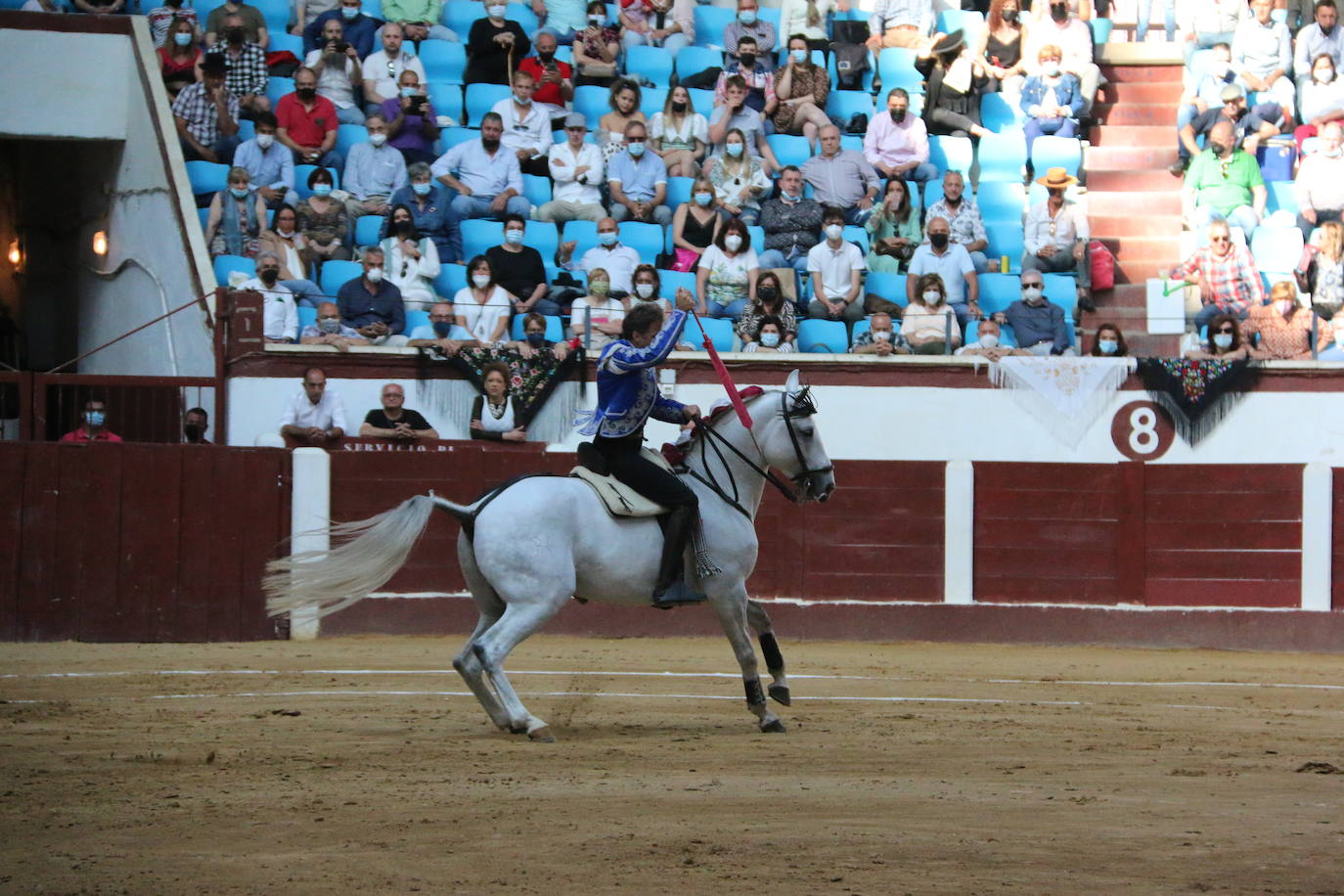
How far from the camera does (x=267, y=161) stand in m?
14.1

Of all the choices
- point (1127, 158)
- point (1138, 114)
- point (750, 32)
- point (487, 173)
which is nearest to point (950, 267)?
point (750, 32)

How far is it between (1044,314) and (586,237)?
155 inches

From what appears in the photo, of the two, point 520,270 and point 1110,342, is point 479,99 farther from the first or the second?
point 1110,342

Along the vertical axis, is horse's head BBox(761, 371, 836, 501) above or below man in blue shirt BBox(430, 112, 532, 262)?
below

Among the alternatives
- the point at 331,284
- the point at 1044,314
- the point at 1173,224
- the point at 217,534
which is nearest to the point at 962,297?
the point at 1044,314

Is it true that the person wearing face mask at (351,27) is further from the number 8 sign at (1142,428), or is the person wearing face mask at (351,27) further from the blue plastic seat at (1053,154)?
the number 8 sign at (1142,428)

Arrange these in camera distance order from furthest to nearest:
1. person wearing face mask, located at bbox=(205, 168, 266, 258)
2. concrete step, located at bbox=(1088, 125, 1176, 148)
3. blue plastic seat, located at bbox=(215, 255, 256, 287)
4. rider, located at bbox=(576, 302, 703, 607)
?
1. concrete step, located at bbox=(1088, 125, 1176, 148)
2. person wearing face mask, located at bbox=(205, 168, 266, 258)
3. blue plastic seat, located at bbox=(215, 255, 256, 287)
4. rider, located at bbox=(576, 302, 703, 607)

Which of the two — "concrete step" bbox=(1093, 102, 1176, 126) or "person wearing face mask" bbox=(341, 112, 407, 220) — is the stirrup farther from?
"concrete step" bbox=(1093, 102, 1176, 126)

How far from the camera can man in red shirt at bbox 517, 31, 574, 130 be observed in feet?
51.5

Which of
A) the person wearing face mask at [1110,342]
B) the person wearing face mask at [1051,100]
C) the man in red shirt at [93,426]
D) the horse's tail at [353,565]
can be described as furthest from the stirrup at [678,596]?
the person wearing face mask at [1051,100]

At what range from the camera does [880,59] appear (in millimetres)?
17047

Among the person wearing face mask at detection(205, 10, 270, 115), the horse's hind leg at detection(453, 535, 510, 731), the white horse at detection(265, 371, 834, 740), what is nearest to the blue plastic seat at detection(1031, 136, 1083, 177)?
the person wearing face mask at detection(205, 10, 270, 115)

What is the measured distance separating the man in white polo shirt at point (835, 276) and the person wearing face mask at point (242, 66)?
194 inches

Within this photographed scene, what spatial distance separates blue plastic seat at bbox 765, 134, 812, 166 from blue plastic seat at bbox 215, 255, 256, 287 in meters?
5.06
